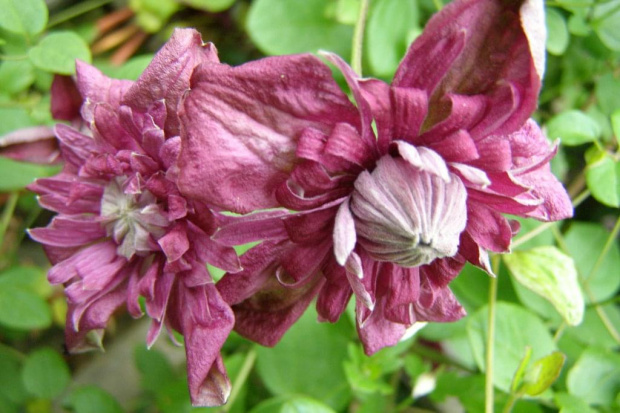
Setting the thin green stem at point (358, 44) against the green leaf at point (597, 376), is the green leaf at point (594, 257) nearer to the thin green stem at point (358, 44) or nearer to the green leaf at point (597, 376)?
the green leaf at point (597, 376)

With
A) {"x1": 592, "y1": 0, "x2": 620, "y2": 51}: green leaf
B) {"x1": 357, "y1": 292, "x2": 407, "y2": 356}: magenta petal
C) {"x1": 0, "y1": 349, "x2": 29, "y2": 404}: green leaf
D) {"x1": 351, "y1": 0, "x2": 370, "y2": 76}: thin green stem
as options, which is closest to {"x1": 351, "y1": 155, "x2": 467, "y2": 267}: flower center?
{"x1": 357, "y1": 292, "x2": 407, "y2": 356}: magenta petal

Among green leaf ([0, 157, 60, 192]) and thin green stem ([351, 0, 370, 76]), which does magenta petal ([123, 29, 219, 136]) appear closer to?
thin green stem ([351, 0, 370, 76])

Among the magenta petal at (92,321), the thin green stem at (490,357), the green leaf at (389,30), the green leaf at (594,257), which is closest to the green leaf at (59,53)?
the magenta petal at (92,321)

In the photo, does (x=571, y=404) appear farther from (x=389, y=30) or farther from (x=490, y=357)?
(x=389, y=30)

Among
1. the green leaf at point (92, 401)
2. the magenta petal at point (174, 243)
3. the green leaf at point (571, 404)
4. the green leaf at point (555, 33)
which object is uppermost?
the green leaf at point (555, 33)

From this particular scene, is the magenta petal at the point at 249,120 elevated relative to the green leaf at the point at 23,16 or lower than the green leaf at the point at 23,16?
elevated

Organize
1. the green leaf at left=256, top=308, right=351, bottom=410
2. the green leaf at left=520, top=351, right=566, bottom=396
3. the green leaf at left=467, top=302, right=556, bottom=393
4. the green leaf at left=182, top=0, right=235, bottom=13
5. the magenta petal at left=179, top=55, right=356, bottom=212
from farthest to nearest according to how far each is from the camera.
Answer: the green leaf at left=182, top=0, right=235, bottom=13, the green leaf at left=256, top=308, right=351, bottom=410, the green leaf at left=467, top=302, right=556, bottom=393, the green leaf at left=520, top=351, right=566, bottom=396, the magenta petal at left=179, top=55, right=356, bottom=212

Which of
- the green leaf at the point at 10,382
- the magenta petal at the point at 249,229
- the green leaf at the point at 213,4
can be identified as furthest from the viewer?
the green leaf at the point at 213,4

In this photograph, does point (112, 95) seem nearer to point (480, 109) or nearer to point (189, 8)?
point (480, 109)

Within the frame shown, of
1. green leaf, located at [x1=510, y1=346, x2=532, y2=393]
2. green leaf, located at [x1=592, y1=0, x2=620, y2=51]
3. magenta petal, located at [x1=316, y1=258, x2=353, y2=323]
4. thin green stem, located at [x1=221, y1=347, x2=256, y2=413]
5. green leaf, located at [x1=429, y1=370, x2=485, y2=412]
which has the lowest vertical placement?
thin green stem, located at [x1=221, y1=347, x2=256, y2=413]
